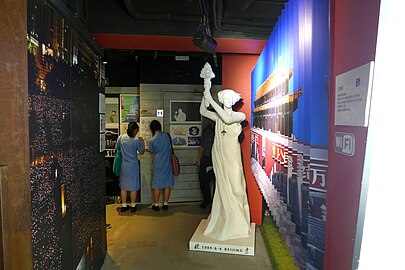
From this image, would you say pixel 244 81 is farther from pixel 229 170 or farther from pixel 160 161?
pixel 160 161

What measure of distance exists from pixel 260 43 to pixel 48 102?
9.60 ft

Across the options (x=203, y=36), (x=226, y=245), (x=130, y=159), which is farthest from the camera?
(x=130, y=159)

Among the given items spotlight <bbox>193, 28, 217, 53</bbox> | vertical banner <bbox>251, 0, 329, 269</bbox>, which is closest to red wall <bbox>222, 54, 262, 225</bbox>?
spotlight <bbox>193, 28, 217, 53</bbox>

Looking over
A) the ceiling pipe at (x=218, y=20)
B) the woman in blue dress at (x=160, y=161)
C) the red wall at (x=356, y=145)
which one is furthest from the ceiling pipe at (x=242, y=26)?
the red wall at (x=356, y=145)

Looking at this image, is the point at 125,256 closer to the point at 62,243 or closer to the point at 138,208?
the point at 62,243

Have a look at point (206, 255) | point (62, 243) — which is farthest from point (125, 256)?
point (62, 243)

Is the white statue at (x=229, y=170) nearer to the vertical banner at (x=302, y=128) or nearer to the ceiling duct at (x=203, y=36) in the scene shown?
the ceiling duct at (x=203, y=36)

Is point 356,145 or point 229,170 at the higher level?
point 356,145

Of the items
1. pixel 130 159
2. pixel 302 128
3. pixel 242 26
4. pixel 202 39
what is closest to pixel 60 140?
pixel 302 128

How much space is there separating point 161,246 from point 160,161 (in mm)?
1774

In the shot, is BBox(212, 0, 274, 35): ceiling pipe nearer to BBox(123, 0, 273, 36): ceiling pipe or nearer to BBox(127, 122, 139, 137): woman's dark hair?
BBox(123, 0, 273, 36): ceiling pipe

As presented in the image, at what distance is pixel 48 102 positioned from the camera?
1611 millimetres

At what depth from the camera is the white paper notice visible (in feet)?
3.02

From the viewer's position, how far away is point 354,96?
101 cm
